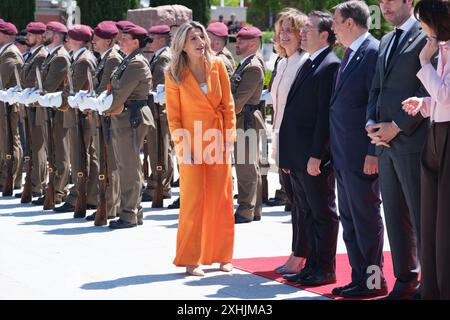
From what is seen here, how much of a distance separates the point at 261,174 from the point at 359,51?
572 centimetres

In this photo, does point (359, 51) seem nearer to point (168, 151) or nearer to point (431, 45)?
point (431, 45)

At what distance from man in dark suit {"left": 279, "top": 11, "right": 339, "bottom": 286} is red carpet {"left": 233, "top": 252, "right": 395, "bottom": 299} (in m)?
0.11

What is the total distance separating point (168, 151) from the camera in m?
13.8

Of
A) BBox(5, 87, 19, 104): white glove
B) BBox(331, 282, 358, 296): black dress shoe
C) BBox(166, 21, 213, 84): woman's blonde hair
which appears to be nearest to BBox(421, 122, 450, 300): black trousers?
BBox(331, 282, 358, 296): black dress shoe

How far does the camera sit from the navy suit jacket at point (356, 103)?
7.86 m

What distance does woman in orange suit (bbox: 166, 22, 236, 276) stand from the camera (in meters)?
9.00

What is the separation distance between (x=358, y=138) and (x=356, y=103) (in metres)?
0.25

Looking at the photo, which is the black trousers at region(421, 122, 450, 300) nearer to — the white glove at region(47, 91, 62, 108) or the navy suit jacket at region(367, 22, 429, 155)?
the navy suit jacket at region(367, 22, 429, 155)

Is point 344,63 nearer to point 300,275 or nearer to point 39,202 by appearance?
point 300,275

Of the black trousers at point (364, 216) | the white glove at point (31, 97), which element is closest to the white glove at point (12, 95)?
the white glove at point (31, 97)

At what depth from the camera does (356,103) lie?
788cm

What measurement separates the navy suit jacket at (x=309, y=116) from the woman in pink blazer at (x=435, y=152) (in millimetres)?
1311

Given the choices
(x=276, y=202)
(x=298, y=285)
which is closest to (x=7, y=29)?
(x=276, y=202)
